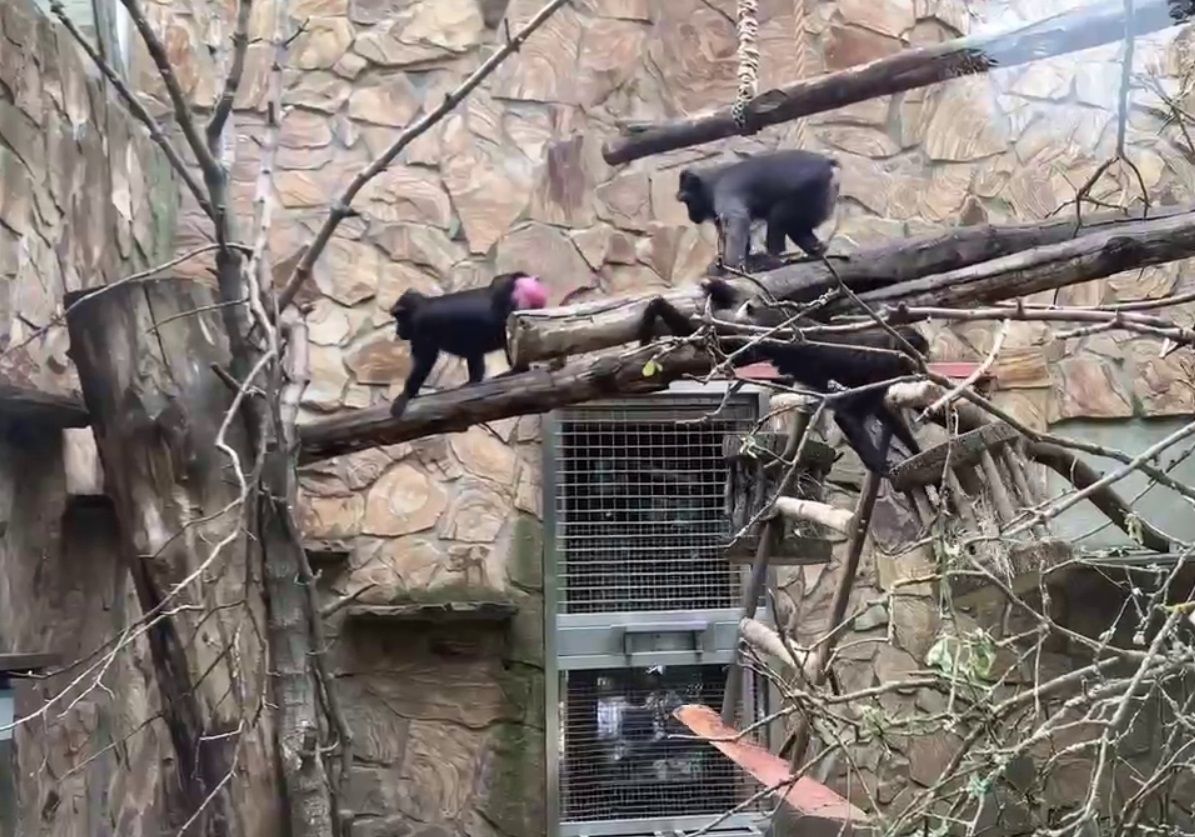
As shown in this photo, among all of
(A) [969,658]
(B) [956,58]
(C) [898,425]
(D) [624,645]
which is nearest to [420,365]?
(D) [624,645]

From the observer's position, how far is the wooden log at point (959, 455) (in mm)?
2014

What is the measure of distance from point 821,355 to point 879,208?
204 cm

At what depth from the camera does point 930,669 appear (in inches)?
54.9

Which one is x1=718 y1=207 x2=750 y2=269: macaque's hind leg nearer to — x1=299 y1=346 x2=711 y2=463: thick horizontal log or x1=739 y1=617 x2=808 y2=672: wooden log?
x1=299 y1=346 x2=711 y2=463: thick horizontal log

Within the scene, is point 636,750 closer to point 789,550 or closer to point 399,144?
point 789,550

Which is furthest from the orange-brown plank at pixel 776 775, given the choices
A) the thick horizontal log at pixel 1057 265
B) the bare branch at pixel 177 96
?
the bare branch at pixel 177 96

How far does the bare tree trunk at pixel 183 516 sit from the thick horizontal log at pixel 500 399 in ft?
0.99

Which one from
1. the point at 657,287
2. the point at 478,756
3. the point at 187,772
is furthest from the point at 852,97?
the point at 478,756

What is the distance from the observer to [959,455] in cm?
204

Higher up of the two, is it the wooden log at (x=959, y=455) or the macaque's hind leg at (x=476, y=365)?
the macaque's hind leg at (x=476, y=365)

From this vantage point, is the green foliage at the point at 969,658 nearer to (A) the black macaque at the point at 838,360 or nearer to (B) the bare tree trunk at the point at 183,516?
(A) the black macaque at the point at 838,360

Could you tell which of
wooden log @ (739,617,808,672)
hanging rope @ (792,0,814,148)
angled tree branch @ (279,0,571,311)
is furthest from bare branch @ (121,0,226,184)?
hanging rope @ (792,0,814,148)

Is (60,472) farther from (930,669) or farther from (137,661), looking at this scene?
(930,669)

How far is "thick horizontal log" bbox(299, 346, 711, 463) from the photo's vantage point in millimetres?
2041
